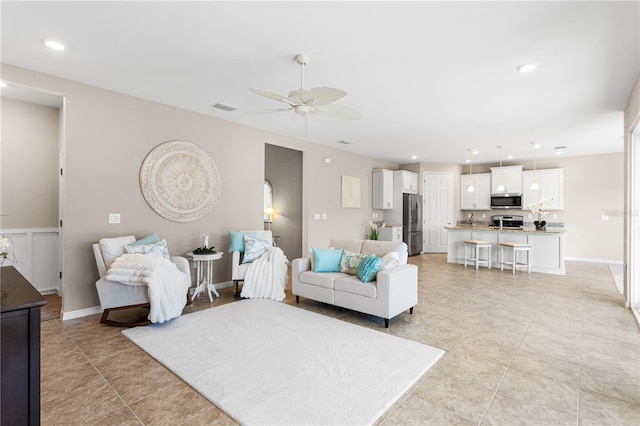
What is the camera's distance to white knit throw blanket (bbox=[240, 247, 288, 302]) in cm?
444

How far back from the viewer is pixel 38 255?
176 inches

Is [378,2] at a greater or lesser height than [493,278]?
greater

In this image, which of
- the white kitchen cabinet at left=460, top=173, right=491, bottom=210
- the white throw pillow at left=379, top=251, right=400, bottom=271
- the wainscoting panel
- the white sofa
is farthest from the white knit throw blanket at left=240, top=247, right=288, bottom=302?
the white kitchen cabinet at left=460, top=173, right=491, bottom=210

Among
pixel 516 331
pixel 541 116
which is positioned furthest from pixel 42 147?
pixel 541 116

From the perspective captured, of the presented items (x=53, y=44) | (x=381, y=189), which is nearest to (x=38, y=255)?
(x=53, y=44)

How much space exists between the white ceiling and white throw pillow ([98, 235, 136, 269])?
185cm

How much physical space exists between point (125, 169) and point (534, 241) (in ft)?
24.4

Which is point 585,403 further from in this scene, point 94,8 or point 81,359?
point 94,8

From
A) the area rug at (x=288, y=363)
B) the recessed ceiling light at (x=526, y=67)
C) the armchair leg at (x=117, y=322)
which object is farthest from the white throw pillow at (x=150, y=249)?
the recessed ceiling light at (x=526, y=67)

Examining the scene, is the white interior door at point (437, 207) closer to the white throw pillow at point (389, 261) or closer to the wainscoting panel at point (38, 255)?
the white throw pillow at point (389, 261)

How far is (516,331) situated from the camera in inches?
131

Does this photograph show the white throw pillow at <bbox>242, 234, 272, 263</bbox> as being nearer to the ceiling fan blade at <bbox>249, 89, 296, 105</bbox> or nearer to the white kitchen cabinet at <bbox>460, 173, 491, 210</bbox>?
the ceiling fan blade at <bbox>249, 89, 296, 105</bbox>

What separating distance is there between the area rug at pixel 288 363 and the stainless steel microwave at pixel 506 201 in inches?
290

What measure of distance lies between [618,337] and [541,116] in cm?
314
